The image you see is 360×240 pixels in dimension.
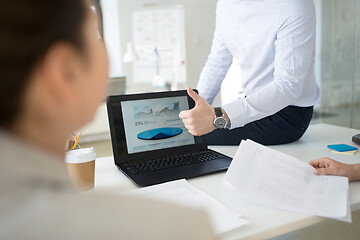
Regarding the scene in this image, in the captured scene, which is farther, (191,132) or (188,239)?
(191,132)

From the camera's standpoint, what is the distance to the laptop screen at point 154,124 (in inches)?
44.7

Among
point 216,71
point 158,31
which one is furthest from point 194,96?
point 158,31

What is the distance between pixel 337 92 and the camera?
11.8ft

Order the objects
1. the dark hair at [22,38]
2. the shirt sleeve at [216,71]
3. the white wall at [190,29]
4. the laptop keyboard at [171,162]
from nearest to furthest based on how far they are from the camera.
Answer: the dark hair at [22,38] → the laptop keyboard at [171,162] → the shirt sleeve at [216,71] → the white wall at [190,29]

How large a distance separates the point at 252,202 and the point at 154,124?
0.50 metres

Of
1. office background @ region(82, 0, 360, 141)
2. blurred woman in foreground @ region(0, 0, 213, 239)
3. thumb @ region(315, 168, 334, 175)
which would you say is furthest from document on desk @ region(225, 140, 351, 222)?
office background @ region(82, 0, 360, 141)

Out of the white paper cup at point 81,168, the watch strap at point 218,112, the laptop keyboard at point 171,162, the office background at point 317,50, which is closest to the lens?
the white paper cup at point 81,168

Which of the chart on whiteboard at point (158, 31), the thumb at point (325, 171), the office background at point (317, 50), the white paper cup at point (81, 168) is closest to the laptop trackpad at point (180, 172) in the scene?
the white paper cup at point (81, 168)

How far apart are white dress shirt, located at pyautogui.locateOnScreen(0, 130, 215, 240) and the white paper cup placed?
1.90 ft

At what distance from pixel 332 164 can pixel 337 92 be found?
3.00 metres

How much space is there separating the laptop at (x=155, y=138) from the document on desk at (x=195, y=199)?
15 centimetres

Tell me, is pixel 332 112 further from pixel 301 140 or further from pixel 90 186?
pixel 90 186

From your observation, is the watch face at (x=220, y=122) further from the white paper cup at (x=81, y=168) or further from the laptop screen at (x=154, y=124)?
the white paper cup at (x=81, y=168)

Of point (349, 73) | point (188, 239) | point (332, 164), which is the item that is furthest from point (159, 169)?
point (349, 73)
